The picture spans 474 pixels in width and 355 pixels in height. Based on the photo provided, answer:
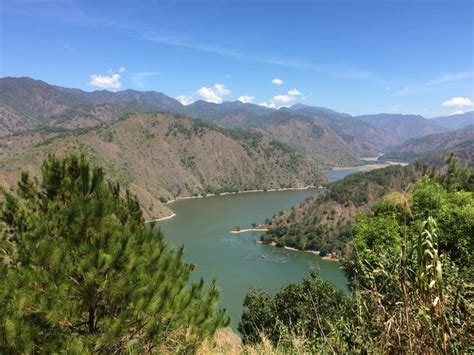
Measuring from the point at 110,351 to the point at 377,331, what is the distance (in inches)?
132

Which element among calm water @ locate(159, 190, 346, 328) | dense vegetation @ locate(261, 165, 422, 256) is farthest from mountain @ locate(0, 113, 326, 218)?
dense vegetation @ locate(261, 165, 422, 256)

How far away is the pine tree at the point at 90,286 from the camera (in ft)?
13.7

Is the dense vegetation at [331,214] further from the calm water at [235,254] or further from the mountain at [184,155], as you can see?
the mountain at [184,155]

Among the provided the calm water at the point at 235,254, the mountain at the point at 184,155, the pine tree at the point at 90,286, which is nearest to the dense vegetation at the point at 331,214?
the calm water at the point at 235,254

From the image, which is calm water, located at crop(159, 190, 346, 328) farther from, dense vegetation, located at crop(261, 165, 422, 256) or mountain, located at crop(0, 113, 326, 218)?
mountain, located at crop(0, 113, 326, 218)

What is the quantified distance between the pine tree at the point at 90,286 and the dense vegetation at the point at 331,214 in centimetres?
5323

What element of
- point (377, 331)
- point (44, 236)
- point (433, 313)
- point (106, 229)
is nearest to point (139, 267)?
point (106, 229)

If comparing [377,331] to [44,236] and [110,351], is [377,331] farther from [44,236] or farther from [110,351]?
[44,236]

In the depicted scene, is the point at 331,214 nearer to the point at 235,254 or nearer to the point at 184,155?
the point at 235,254

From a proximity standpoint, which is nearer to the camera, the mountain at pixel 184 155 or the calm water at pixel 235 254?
the calm water at pixel 235 254

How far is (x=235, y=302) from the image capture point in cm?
3559

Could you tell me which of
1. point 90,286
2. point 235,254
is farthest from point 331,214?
point 90,286

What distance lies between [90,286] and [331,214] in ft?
231

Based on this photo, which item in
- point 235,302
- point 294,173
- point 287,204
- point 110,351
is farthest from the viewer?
point 294,173
